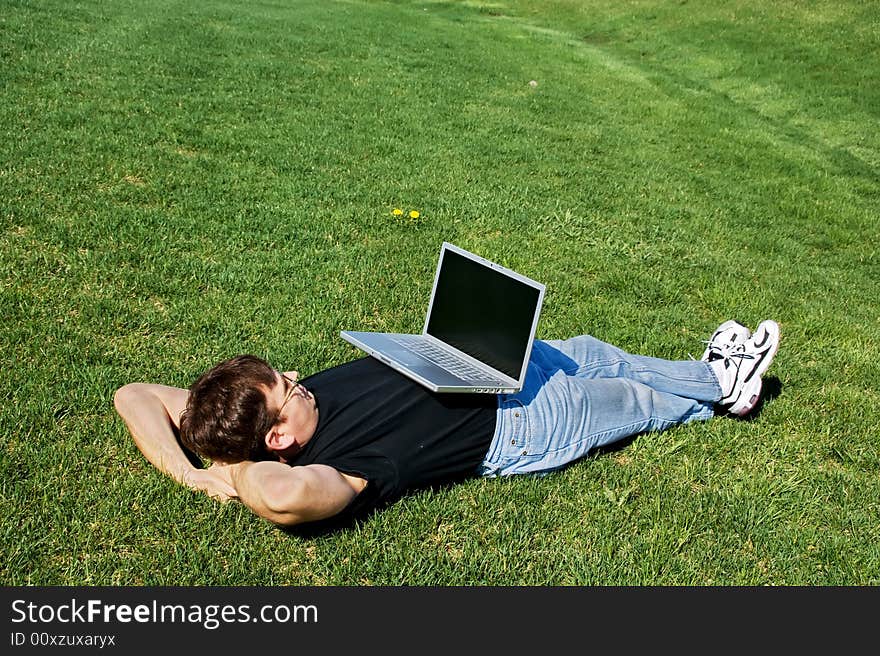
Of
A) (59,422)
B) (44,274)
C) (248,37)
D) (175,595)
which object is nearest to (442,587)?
(175,595)

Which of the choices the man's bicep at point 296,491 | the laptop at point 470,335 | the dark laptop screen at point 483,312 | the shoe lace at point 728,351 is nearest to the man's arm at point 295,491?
the man's bicep at point 296,491

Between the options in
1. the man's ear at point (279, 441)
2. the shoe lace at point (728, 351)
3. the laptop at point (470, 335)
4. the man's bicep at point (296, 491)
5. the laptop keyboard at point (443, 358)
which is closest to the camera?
the man's bicep at point (296, 491)

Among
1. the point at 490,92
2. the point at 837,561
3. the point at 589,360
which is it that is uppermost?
the point at 490,92

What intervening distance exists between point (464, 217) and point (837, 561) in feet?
16.2

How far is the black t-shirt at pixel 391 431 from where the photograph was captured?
3.41 metres

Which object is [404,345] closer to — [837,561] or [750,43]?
[837,561]

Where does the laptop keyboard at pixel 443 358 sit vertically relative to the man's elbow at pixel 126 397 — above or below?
above

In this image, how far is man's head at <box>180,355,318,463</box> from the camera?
3.30 metres

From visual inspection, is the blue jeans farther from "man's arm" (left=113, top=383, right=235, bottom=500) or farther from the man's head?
"man's arm" (left=113, top=383, right=235, bottom=500)

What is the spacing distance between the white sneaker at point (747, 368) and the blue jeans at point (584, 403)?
96 millimetres

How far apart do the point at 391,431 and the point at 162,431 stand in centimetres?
114

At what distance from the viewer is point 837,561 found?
3.66 meters

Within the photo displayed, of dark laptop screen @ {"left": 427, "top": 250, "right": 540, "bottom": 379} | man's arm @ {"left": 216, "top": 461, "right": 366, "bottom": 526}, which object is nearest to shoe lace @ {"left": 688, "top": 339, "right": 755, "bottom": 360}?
dark laptop screen @ {"left": 427, "top": 250, "right": 540, "bottom": 379}

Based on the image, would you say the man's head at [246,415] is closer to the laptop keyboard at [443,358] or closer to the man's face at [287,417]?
the man's face at [287,417]
